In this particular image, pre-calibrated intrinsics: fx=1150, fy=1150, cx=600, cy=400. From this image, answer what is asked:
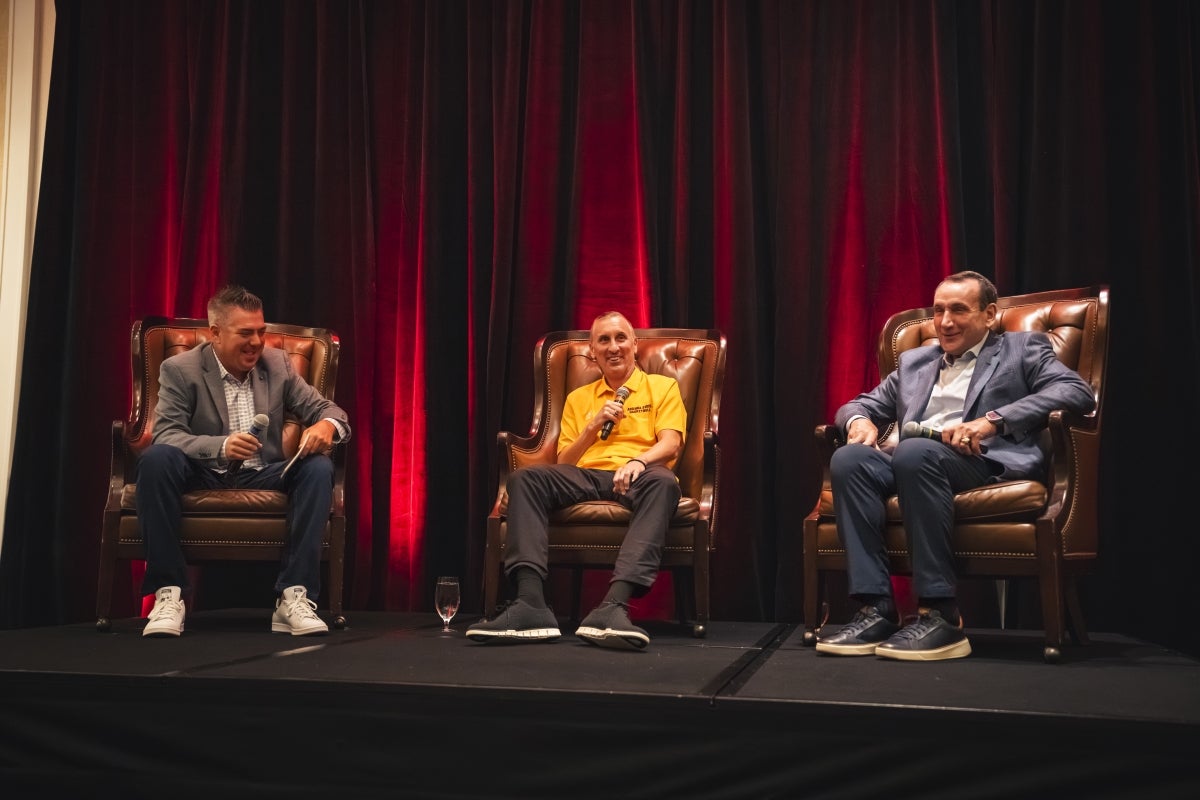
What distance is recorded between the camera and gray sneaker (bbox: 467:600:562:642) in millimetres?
3111

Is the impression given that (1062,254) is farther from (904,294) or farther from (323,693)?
(323,693)

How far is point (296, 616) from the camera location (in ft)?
11.4

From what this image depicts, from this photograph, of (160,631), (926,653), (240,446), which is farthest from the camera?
(240,446)

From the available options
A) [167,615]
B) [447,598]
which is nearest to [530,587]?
[447,598]

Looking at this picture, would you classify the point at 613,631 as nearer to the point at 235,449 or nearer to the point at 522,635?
the point at 522,635

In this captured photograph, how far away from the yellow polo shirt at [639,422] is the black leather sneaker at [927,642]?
113 centimetres

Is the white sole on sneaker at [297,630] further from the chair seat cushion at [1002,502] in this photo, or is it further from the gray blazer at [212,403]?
the chair seat cushion at [1002,502]

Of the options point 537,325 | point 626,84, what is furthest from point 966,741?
point 626,84

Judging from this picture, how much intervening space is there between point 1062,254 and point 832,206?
2.82 ft

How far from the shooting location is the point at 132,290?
5.14 meters

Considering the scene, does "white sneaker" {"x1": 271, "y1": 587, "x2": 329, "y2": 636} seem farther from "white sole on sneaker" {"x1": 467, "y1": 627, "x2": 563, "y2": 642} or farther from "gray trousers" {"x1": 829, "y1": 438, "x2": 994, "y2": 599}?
"gray trousers" {"x1": 829, "y1": 438, "x2": 994, "y2": 599}

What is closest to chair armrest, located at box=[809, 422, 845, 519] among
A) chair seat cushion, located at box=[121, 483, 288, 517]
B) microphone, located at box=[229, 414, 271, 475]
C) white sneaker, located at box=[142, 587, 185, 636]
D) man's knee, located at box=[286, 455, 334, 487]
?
man's knee, located at box=[286, 455, 334, 487]

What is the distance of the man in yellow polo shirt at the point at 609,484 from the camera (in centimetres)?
314

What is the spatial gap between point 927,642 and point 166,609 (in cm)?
216
